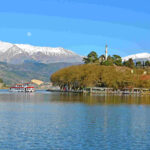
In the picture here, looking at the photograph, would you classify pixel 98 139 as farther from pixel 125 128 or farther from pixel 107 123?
pixel 107 123

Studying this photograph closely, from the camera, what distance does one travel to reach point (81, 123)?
68.0m

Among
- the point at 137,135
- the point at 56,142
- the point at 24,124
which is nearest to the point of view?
the point at 56,142

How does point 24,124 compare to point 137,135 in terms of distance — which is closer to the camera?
point 137,135

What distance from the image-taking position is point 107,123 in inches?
2692

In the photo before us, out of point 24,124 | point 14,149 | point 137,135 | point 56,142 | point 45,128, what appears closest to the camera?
point 14,149

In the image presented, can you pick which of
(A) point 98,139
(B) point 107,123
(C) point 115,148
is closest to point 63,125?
(B) point 107,123

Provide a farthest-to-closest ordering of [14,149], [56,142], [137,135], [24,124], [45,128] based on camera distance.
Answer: [24,124] → [45,128] → [137,135] → [56,142] → [14,149]

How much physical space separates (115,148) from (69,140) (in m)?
7.21

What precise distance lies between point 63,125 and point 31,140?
14.4 meters

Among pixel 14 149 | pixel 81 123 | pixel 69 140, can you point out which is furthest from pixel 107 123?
pixel 14 149

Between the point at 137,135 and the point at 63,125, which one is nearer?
the point at 137,135

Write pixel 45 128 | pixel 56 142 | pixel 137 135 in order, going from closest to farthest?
pixel 56 142 < pixel 137 135 < pixel 45 128

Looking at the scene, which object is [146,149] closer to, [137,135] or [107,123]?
[137,135]

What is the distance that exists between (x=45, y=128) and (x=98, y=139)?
469 inches
